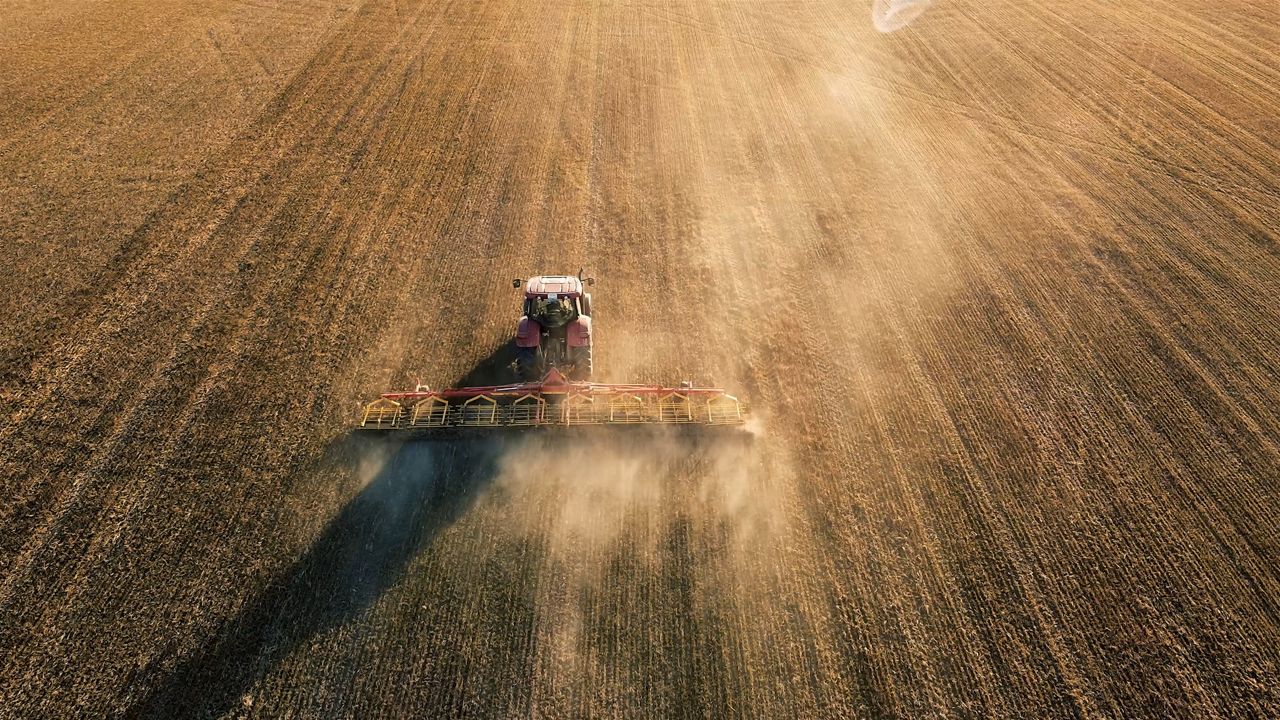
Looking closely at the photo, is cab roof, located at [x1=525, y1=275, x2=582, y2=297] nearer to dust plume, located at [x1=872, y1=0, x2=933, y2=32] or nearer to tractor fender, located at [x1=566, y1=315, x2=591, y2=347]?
tractor fender, located at [x1=566, y1=315, x2=591, y2=347]

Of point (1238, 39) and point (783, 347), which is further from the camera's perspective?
point (1238, 39)

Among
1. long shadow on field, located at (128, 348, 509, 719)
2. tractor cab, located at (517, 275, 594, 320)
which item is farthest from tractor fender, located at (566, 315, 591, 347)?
long shadow on field, located at (128, 348, 509, 719)

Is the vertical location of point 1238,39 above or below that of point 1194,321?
above

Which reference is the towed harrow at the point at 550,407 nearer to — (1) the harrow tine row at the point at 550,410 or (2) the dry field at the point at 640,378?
(1) the harrow tine row at the point at 550,410

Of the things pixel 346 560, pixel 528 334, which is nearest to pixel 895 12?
pixel 528 334

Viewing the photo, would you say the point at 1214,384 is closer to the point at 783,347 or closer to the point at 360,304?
the point at 783,347

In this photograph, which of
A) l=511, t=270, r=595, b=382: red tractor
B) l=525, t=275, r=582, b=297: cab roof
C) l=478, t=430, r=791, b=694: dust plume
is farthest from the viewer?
l=525, t=275, r=582, b=297: cab roof

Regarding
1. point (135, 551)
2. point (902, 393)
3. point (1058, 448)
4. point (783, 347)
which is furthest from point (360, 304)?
point (1058, 448)

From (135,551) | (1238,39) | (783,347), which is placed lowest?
(135,551)

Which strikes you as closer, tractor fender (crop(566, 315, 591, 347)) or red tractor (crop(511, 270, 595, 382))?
red tractor (crop(511, 270, 595, 382))
